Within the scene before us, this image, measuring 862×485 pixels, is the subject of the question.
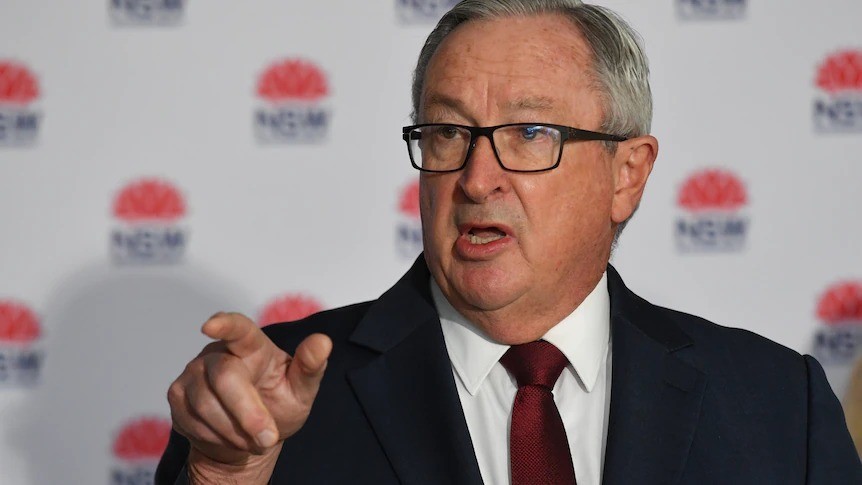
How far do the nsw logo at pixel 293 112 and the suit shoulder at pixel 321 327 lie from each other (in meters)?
1.05

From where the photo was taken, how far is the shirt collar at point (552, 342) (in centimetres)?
183

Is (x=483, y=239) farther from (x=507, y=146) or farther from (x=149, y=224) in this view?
(x=149, y=224)

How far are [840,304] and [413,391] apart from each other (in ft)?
5.46

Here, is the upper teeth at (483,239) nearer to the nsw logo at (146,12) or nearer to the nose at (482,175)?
the nose at (482,175)

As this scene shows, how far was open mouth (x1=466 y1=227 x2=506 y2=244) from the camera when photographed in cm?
180

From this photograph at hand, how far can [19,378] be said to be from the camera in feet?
9.75

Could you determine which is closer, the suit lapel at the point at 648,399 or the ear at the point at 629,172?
the suit lapel at the point at 648,399

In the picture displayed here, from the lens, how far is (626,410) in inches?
69.9

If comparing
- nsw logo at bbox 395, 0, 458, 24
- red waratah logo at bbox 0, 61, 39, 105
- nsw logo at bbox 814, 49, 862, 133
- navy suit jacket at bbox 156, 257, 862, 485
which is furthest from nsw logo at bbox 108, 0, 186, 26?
nsw logo at bbox 814, 49, 862, 133

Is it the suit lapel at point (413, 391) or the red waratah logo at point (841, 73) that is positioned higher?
the red waratah logo at point (841, 73)

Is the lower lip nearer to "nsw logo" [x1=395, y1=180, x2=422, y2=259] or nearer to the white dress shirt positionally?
the white dress shirt

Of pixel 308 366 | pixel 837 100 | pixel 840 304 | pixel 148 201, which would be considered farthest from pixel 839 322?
pixel 308 366

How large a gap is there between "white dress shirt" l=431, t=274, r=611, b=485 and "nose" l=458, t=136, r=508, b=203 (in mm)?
239

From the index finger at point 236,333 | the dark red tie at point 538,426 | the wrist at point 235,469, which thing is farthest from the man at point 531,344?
the index finger at point 236,333
